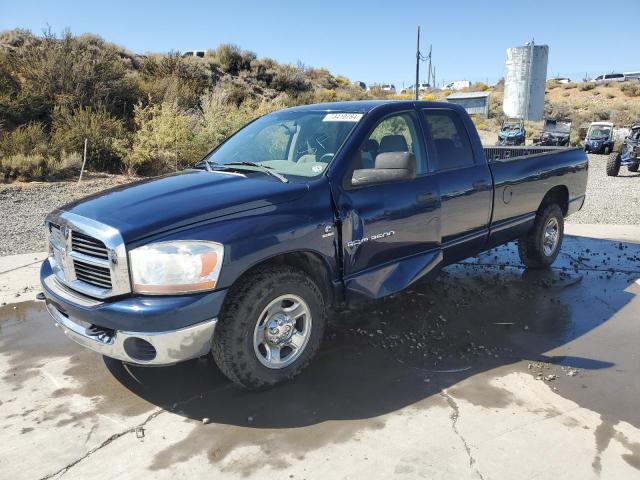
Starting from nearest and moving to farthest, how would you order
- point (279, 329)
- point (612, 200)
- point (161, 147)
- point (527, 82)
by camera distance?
point (279, 329)
point (612, 200)
point (161, 147)
point (527, 82)

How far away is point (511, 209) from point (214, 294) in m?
3.60

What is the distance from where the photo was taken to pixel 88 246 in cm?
319

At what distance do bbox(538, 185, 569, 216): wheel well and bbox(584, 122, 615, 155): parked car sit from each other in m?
21.0

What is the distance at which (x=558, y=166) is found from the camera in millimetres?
6004

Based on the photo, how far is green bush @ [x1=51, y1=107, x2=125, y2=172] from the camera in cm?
1358

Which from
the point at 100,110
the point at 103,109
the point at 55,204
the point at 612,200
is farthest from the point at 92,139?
the point at 612,200

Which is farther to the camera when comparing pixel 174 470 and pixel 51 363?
pixel 51 363

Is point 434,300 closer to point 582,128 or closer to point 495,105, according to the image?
point 582,128

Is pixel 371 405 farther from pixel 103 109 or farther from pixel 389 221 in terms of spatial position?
pixel 103 109

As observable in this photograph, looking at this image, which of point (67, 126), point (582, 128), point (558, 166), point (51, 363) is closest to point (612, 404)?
point (558, 166)

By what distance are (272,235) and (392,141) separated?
5.20ft

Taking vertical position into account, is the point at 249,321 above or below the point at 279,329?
above

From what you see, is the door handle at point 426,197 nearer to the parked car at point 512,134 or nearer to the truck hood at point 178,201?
the truck hood at point 178,201

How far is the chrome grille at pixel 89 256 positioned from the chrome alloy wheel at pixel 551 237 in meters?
4.89
